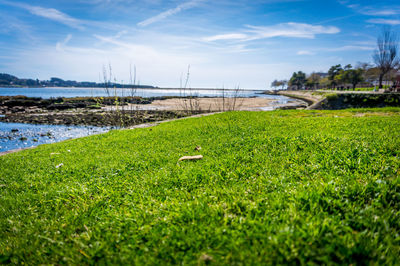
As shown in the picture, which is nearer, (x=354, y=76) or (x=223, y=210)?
(x=223, y=210)

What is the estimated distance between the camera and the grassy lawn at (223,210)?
7.20 ft

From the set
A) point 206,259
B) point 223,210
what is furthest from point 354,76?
point 206,259

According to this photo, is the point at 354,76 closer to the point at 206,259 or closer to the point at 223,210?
the point at 223,210

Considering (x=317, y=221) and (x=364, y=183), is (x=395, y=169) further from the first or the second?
(x=317, y=221)

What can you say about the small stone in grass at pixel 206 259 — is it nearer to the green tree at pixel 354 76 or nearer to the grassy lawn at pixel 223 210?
the grassy lawn at pixel 223 210

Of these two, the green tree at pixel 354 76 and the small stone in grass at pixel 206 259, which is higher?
the green tree at pixel 354 76

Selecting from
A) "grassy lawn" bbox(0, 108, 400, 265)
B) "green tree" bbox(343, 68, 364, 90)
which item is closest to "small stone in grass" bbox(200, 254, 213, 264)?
"grassy lawn" bbox(0, 108, 400, 265)

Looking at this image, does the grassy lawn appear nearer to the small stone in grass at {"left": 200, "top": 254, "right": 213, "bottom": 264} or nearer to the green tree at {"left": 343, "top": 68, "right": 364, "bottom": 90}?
the small stone in grass at {"left": 200, "top": 254, "right": 213, "bottom": 264}

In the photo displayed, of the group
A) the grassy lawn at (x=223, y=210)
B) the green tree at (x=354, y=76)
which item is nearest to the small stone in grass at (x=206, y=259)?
the grassy lawn at (x=223, y=210)

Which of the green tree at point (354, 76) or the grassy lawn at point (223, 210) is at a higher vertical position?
the green tree at point (354, 76)

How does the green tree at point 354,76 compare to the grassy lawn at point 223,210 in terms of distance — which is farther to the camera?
the green tree at point 354,76

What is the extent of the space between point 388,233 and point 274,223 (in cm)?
116

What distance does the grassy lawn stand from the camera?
2.19 metres

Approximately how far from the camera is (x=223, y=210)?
2.90 metres
